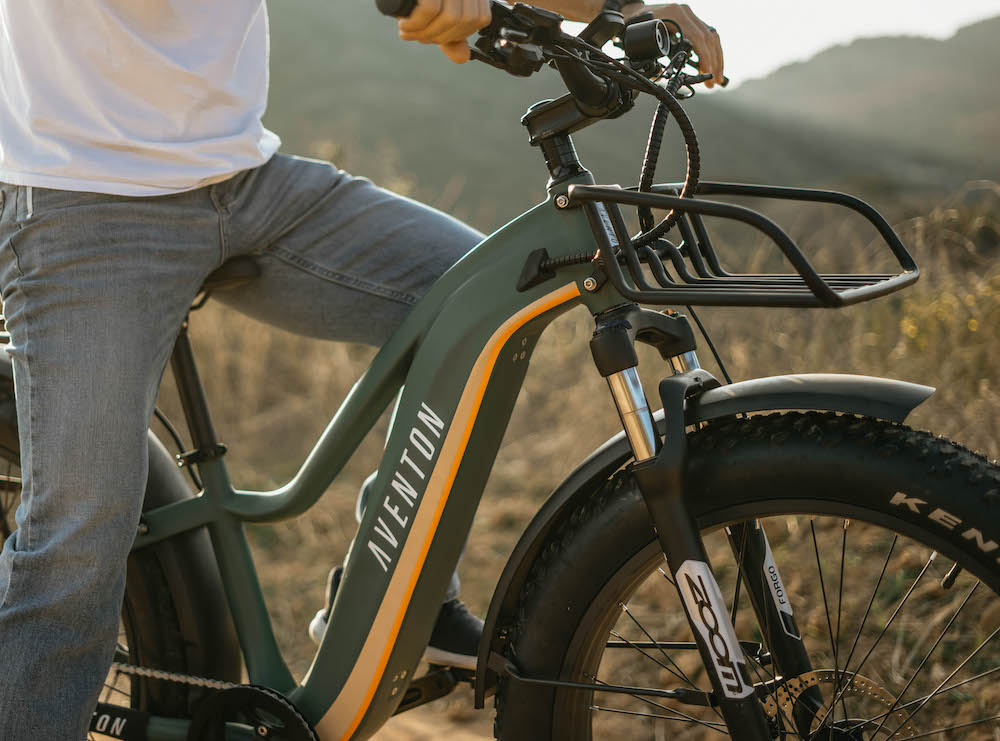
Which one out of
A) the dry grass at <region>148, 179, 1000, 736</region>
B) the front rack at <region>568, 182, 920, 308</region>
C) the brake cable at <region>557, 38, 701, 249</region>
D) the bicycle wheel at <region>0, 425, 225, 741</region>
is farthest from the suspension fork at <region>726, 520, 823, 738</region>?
the dry grass at <region>148, 179, 1000, 736</region>

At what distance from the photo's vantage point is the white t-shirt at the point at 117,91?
1.60m

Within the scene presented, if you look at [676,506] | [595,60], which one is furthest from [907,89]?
[676,506]

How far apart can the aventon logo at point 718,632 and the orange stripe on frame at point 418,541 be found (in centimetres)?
47

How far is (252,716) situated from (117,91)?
48.0 inches

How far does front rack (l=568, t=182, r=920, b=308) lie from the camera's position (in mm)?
1169

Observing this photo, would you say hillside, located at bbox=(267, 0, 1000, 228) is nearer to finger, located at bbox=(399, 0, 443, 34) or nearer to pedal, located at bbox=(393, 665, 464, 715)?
Result: pedal, located at bbox=(393, 665, 464, 715)

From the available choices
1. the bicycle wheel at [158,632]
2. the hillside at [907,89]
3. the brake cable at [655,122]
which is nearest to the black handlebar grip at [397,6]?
the brake cable at [655,122]

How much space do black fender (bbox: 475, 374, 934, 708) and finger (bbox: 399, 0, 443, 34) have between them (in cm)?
68

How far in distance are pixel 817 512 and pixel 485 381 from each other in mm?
590

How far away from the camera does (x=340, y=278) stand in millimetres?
1917

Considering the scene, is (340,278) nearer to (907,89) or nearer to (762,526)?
(762,526)

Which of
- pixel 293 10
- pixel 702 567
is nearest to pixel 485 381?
pixel 702 567

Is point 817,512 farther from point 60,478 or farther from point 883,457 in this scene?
point 60,478

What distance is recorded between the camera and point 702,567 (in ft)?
4.55
